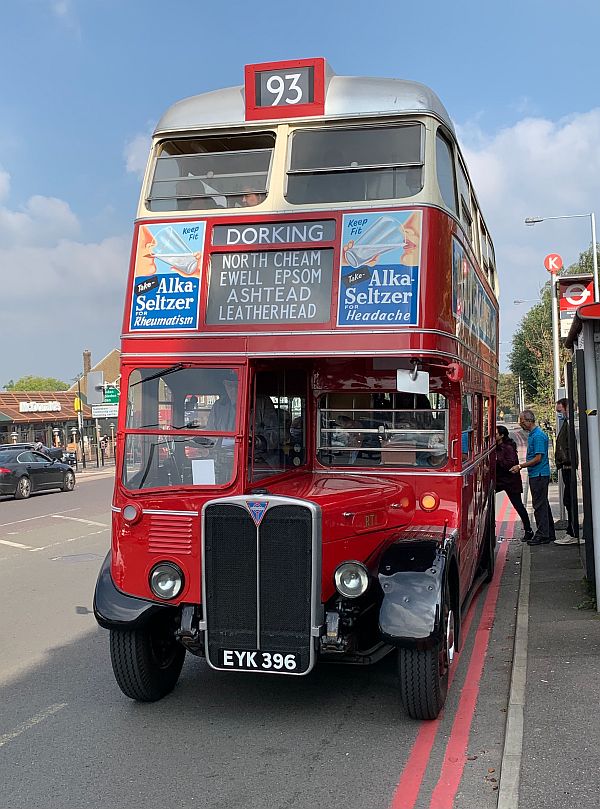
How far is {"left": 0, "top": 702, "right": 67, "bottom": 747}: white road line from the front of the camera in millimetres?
5238

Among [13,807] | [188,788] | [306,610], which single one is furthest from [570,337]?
[13,807]

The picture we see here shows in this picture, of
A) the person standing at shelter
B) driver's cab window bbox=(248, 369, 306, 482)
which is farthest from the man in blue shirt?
driver's cab window bbox=(248, 369, 306, 482)

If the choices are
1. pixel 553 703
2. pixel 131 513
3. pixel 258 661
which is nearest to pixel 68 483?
pixel 131 513

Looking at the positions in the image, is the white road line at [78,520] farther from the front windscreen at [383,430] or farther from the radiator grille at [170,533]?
the radiator grille at [170,533]

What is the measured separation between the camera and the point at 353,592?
516cm

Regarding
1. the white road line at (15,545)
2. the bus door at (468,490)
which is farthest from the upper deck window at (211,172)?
the white road line at (15,545)

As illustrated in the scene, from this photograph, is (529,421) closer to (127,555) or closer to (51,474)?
(127,555)

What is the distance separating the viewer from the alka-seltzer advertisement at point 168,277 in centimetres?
577

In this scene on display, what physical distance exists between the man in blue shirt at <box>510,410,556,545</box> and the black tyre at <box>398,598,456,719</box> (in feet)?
23.5

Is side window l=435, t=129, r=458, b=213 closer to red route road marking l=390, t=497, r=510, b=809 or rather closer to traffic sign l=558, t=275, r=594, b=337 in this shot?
red route road marking l=390, t=497, r=510, b=809

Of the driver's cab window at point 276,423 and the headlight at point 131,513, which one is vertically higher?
the driver's cab window at point 276,423

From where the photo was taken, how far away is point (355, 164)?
5.92m

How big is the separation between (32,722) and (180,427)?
224 centimetres

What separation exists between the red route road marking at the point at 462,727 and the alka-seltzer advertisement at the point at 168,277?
3.22 metres
